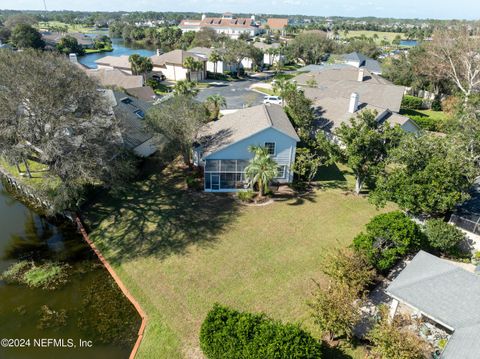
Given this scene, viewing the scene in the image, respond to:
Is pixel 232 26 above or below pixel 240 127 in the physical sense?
above

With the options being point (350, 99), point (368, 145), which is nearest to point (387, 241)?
point (368, 145)

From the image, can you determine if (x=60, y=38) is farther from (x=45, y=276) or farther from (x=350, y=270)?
(x=350, y=270)

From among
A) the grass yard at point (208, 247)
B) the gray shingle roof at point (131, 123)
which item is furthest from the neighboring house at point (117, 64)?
the grass yard at point (208, 247)

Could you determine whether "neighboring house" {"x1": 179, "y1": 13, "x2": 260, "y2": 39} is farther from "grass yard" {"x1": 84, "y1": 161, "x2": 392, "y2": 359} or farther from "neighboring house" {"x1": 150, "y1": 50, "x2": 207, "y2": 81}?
"grass yard" {"x1": 84, "y1": 161, "x2": 392, "y2": 359}

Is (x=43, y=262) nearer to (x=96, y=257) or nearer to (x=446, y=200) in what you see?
(x=96, y=257)

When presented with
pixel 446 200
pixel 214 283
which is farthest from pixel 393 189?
pixel 214 283

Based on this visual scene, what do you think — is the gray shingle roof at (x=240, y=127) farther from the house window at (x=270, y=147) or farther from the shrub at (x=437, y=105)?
the shrub at (x=437, y=105)
